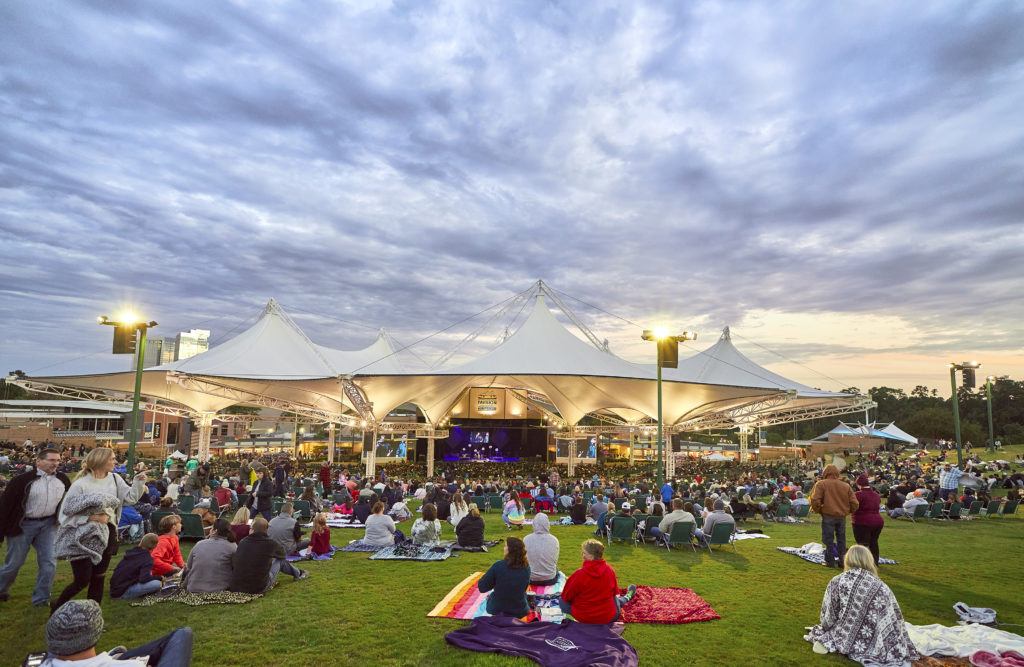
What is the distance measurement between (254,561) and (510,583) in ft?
10.0

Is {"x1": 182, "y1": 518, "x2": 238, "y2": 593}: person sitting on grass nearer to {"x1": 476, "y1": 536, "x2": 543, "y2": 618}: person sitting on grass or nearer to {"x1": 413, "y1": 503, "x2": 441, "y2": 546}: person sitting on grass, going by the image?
{"x1": 476, "y1": 536, "x2": 543, "y2": 618}: person sitting on grass

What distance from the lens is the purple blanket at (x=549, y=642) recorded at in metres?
4.63

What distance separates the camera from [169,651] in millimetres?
3012

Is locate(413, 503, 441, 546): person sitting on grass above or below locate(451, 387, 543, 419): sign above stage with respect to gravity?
below

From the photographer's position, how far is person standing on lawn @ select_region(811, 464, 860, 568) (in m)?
8.15

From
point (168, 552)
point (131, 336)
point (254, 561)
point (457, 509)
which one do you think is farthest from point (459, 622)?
point (131, 336)

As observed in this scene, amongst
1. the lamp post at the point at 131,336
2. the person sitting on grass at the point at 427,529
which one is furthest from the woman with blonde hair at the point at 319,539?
the lamp post at the point at 131,336

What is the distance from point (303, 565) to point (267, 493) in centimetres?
328

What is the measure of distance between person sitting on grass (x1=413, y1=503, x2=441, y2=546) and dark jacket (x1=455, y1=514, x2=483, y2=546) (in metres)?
0.42

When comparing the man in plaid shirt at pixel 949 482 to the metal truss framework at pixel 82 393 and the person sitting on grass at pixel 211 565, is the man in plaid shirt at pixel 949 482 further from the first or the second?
the metal truss framework at pixel 82 393

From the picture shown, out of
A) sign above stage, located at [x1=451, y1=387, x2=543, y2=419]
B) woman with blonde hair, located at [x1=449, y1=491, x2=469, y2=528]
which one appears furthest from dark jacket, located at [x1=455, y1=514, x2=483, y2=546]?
sign above stage, located at [x1=451, y1=387, x2=543, y2=419]

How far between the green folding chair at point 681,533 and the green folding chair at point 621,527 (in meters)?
0.68

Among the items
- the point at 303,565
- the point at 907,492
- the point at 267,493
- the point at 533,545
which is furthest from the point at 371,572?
the point at 907,492

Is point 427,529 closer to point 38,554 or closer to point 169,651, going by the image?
point 38,554
